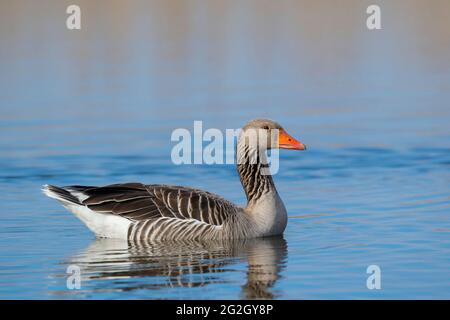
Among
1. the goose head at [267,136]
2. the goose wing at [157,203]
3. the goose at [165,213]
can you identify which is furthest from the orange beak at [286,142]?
the goose wing at [157,203]

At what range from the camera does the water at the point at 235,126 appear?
1273 centimetres

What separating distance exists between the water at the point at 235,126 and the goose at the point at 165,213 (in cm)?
22

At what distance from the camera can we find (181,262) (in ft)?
43.9

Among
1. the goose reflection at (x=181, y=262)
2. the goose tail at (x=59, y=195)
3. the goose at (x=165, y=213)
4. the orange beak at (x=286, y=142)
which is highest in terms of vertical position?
the orange beak at (x=286, y=142)

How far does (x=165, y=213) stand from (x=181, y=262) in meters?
1.69

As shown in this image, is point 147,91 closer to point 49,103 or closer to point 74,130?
point 49,103

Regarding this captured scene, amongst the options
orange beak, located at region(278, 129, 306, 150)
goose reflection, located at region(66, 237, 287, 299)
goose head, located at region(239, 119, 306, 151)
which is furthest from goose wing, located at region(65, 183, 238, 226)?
orange beak, located at region(278, 129, 306, 150)

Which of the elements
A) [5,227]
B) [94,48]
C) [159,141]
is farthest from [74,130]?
[94,48]

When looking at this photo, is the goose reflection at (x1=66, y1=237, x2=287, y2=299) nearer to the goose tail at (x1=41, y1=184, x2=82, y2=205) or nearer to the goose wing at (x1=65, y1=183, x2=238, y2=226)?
the goose wing at (x1=65, y1=183, x2=238, y2=226)

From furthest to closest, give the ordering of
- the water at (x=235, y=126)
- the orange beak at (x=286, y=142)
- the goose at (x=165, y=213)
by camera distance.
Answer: the orange beak at (x=286, y=142), the goose at (x=165, y=213), the water at (x=235, y=126)

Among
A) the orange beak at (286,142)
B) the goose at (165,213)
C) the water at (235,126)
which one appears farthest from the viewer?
the orange beak at (286,142)

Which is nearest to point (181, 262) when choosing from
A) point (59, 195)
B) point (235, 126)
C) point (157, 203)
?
point (157, 203)

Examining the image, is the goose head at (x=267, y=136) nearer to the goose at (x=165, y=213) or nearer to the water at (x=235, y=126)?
the goose at (x=165, y=213)

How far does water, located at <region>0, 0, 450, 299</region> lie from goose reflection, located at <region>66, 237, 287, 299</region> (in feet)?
0.11
